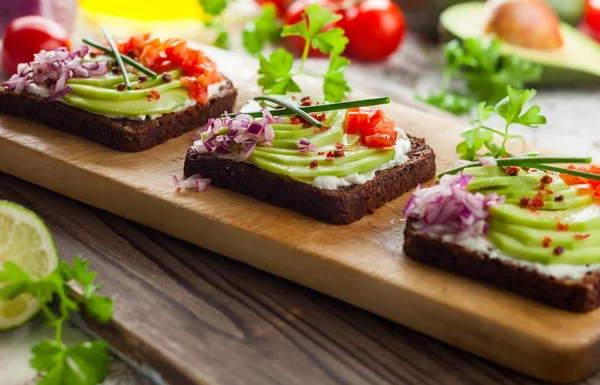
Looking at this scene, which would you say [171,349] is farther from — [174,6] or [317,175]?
[174,6]

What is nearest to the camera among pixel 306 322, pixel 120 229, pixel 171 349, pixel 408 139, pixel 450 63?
pixel 171 349

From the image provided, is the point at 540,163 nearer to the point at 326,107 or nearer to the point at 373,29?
the point at 326,107

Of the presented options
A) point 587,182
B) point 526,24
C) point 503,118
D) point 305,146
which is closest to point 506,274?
point 587,182

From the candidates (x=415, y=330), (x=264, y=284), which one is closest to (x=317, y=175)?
(x=264, y=284)

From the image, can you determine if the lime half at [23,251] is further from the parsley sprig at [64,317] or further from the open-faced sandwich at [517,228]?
the open-faced sandwich at [517,228]

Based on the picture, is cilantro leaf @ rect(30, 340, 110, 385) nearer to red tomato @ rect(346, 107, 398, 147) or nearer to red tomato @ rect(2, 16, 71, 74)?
red tomato @ rect(346, 107, 398, 147)

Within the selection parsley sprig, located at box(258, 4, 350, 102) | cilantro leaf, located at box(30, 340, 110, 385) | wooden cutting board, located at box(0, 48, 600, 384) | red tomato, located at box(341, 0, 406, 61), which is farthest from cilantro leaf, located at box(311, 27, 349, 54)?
cilantro leaf, located at box(30, 340, 110, 385)
